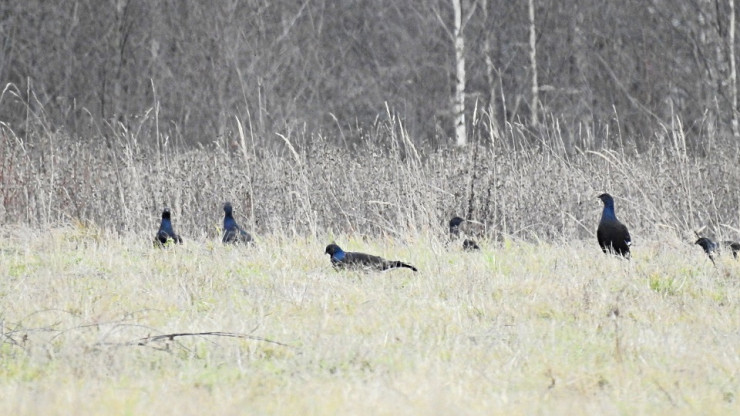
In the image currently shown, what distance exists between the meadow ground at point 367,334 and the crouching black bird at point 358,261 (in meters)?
0.07

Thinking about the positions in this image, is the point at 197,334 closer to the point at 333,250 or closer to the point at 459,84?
the point at 333,250

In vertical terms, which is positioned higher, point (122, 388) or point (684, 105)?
point (684, 105)

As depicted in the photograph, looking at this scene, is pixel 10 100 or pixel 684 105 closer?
pixel 684 105

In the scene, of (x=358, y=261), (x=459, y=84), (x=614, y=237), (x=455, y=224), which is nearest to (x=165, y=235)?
(x=358, y=261)

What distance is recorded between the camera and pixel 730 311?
5.17 m

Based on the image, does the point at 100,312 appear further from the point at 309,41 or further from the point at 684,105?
the point at 309,41

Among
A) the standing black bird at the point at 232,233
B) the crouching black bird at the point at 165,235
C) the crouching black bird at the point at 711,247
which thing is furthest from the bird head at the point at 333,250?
the crouching black bird at the point at 711,247

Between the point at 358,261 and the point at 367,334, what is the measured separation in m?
1.73

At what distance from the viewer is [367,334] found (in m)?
4.59

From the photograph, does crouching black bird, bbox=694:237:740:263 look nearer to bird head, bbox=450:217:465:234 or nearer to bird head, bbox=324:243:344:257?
bird head, bbox=450:217:465:234

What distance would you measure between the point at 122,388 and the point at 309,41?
61.8ft

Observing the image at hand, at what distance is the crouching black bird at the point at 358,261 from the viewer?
621cm

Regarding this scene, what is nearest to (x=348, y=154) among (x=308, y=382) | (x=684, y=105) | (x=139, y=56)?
(x=308, y=382)

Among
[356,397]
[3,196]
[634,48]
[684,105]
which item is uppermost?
[634,48]
